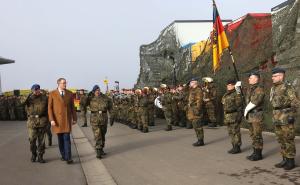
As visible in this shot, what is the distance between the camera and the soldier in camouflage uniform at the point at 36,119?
10562 mm

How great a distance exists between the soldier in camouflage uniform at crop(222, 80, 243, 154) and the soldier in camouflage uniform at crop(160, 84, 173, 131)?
22.1ft

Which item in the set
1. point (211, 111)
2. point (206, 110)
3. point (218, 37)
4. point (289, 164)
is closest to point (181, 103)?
point (206, 110)

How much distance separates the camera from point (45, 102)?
10.8 meters

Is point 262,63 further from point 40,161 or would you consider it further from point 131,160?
point 40,161

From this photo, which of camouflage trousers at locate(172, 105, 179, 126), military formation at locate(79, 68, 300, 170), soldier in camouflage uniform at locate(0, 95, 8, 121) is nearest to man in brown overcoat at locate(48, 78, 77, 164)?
military formation at locate(79, 68, 300, 170)

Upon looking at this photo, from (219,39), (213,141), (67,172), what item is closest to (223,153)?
(213,141)

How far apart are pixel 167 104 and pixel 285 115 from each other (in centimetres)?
952

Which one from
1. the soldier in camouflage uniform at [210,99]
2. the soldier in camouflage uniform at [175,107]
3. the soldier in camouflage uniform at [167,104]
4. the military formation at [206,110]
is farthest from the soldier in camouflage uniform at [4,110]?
the soldier in camouflage uniform at [210,99]

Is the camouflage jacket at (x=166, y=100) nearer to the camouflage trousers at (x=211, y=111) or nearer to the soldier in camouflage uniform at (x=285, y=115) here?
the camouflage trousers at (x=211, y=111)

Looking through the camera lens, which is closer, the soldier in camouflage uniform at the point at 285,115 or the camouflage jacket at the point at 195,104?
the soldier in camouflage uniform at the point at 285,115

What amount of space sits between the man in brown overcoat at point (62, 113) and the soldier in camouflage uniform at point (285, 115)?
460 cm

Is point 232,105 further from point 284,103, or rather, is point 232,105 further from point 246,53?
point 246,53

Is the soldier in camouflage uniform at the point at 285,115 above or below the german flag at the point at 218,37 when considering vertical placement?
below

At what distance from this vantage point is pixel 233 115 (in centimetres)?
1020
